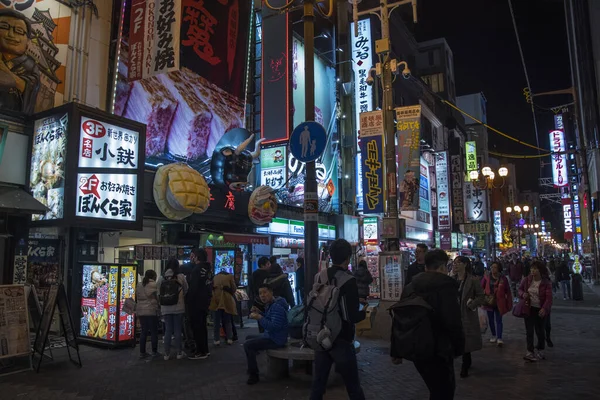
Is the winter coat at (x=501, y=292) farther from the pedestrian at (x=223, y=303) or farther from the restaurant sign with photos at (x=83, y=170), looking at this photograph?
the restaurant sign with photos at (x=83, y=170)

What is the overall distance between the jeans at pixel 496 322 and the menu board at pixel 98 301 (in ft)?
27.7

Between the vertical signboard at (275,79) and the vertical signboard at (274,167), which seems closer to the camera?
the vertical signboard at (275,79)

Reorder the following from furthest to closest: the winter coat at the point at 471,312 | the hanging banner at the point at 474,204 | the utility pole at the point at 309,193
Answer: the hanging banner at the point at 474,204 < the utility pole at the point at 309,193 < the winter coat at the point at 471,312

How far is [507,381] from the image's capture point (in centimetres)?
746

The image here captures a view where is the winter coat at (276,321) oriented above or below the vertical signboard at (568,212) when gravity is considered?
below

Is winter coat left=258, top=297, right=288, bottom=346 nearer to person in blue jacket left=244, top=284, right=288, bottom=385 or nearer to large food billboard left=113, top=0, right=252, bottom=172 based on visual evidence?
person in blue jacket left=244, top=284, right=288, bottom=385

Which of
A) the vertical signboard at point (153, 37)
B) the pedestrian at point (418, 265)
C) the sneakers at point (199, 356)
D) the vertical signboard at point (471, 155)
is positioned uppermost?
the vertical signboard at point (471, 155)

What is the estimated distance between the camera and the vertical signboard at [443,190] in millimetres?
42188

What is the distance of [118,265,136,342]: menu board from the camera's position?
10195 millimetres

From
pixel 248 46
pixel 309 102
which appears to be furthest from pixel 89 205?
pixel 248 46

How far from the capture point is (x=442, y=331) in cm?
416

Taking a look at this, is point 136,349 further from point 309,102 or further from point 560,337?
point 560,337

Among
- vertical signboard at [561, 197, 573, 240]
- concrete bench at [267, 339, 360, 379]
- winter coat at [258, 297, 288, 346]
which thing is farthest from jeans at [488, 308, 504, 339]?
vertical signboard at [561, 197, 573, 240]

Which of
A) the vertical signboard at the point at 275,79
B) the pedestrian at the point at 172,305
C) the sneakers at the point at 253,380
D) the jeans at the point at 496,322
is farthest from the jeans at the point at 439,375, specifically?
the vertical signboard at the point at 275,79
